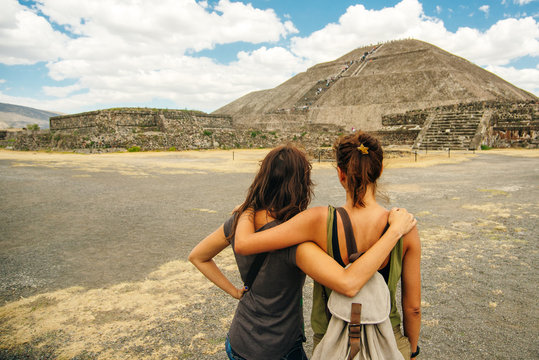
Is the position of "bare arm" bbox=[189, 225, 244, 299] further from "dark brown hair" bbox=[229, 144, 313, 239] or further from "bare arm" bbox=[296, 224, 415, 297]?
"bare arm" bbox=[296, 224, 415, 297]

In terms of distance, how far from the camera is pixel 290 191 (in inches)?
62.1

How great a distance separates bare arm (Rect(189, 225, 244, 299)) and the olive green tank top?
42 centimetres

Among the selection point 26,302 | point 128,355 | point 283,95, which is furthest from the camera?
point 283,95

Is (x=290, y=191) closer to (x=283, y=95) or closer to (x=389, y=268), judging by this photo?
(x=389, y=268)

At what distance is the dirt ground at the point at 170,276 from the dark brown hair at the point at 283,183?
20.2 inches

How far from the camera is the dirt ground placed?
2775 millimetres

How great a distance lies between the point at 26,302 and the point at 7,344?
756mm

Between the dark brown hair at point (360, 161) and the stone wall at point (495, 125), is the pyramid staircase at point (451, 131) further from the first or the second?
the dark brown hair at point (360, 161)

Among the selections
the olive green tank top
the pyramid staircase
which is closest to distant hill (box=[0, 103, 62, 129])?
the pyramid staircase

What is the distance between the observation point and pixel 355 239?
1492 mm

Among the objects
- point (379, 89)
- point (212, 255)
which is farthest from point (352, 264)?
point (379, 89)

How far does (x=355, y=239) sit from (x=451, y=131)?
92.7ft

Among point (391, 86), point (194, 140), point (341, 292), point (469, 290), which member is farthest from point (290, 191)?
point (391, 86)

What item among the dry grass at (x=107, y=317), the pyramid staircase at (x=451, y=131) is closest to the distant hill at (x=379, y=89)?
the pyramid staircase at (x=451, y=131)
